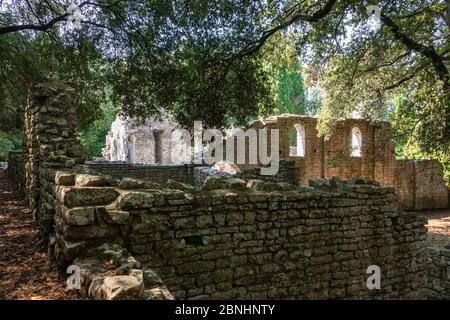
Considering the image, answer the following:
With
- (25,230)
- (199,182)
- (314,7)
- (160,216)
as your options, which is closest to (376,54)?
(314,7)

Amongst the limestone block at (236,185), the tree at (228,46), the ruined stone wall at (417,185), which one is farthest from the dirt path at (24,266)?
the ruined stone wall at (417,185)

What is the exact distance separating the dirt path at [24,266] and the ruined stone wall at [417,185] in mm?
21241

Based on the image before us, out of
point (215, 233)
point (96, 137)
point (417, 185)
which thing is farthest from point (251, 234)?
point (96, 137)

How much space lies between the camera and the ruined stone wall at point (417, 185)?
22.1 metres

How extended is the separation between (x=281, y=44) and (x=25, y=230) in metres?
9.12

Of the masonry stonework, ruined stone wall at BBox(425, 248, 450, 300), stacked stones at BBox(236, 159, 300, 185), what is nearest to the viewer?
the masonry stonework

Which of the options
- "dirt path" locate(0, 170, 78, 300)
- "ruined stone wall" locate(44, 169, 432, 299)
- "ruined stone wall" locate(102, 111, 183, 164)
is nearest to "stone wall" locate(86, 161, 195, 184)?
"dirt path" locate(0, 170, 78, 300)

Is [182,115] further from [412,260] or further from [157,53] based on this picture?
[412,260]

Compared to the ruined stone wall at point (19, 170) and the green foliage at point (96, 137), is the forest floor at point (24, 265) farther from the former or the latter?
the green foliage at point (96, 137)

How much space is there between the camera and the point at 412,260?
6285 millimetres

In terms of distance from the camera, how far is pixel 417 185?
22328 mm

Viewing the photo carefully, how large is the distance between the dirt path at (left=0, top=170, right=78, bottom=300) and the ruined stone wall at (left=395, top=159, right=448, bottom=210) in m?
21.2

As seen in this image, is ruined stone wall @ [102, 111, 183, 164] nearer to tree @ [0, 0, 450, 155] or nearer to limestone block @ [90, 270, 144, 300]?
tree @ [0, 0, 450, 155]

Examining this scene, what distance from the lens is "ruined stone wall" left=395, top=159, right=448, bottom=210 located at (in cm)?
2214
